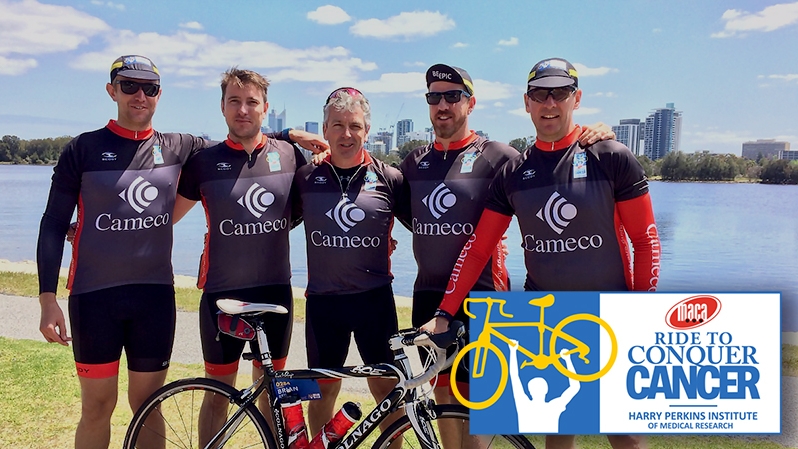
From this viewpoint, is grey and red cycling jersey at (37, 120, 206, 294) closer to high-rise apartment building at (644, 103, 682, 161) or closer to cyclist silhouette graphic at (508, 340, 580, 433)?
cyclist silhouette graphic at (508, 340, 580, 433)

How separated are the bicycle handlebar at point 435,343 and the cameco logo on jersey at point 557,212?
776mm

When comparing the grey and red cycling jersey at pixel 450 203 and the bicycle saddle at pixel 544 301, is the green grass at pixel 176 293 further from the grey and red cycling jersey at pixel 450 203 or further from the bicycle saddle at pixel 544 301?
the bicycle saddle at pixel 544 301

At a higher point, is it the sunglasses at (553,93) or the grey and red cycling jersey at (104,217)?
the sunglasses at (553,93)

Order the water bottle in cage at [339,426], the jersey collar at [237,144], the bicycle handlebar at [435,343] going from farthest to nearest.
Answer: the jersey collar at [237,144] → the water bottle in cage at [339,426] → the bicycle handlebar at [435,343]

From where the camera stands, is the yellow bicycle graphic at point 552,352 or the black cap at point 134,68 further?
the black cap at point 134,68

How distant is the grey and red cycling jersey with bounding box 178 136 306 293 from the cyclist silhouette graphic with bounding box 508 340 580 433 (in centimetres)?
158

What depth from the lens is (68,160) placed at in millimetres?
3312

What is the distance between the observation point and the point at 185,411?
3635 mm

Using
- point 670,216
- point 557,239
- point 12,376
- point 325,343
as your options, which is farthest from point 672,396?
point 670,216

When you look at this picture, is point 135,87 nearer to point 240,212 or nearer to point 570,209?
point 240,212

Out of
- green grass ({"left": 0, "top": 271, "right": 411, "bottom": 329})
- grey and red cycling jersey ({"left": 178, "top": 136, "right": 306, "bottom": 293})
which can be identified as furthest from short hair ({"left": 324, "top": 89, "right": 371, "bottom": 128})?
green grass ({"left": 0, "top": 271, "right": 411, "bottom": 329})

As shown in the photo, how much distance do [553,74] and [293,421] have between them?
227cm
